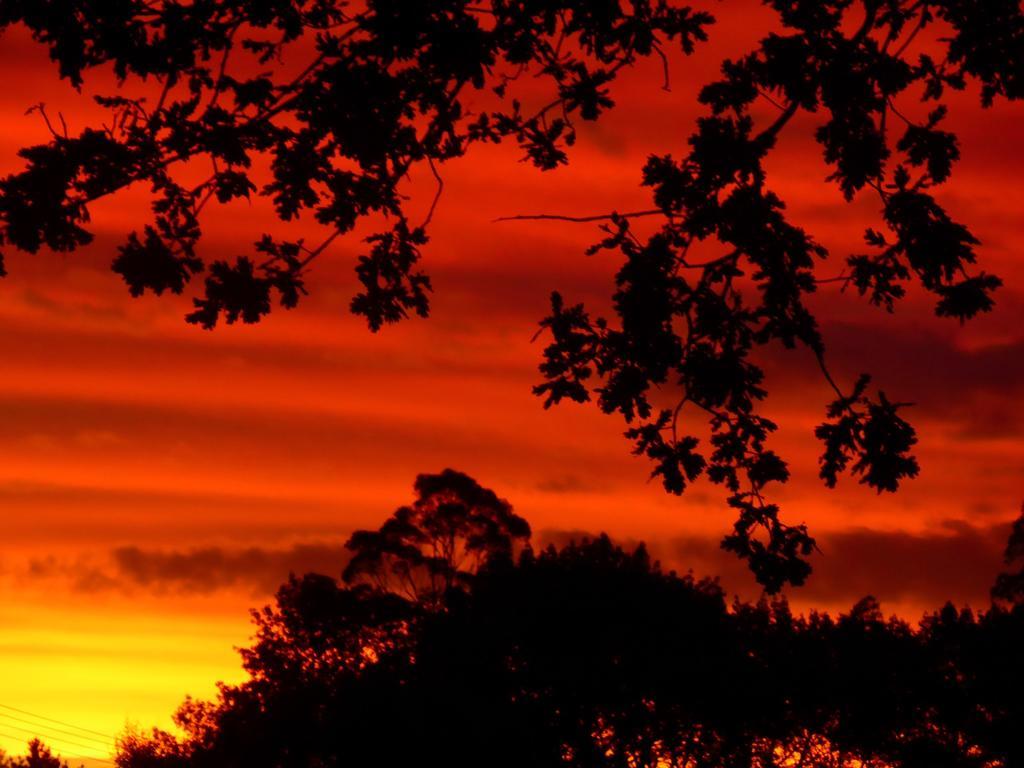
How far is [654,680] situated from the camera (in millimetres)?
49469

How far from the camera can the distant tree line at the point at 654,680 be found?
4862 cm

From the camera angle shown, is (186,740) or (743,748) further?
(186,740)

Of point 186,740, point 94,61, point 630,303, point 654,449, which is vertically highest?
point 94,61

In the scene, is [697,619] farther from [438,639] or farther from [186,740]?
[186,740]

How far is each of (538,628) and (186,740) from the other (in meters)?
35.5

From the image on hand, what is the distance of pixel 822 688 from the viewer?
5225 centimetres

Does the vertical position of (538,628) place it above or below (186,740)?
A: above

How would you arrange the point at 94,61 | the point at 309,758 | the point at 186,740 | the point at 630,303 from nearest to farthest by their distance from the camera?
the point at 94,61, the point at 630,303, the point at 309,758, the point at 186,740

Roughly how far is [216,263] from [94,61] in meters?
2.53

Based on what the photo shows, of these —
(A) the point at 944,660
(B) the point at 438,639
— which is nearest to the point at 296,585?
(B) the point at 438,639

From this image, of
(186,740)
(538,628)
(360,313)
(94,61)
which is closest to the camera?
(94,61)

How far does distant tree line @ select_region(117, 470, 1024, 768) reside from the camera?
160 feet

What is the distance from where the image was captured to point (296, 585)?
2480 inches

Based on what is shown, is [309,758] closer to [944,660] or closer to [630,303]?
[944,660]
